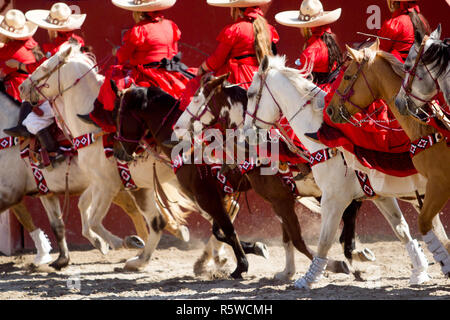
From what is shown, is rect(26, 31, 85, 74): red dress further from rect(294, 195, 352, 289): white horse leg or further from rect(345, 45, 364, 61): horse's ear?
rect(345, 45, 364, 61): horse's ear

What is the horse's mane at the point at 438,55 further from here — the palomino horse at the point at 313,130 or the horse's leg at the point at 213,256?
the horse's leg at the point at 213,256

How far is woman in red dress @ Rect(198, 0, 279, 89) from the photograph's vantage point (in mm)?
8531

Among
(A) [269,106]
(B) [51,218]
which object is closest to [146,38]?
(A) [269,106]

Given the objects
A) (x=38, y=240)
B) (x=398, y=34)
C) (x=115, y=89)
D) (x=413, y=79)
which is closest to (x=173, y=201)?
(x=115, y=89)

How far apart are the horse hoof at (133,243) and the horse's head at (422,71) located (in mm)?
4000

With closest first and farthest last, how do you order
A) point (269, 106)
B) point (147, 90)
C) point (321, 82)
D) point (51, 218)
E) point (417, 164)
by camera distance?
point (417, 164)
point (269, 106)
point (321, 82)
point (147, 90)
point (51, 218)

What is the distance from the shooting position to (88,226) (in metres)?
9.38

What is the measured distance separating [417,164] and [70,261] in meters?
5.42

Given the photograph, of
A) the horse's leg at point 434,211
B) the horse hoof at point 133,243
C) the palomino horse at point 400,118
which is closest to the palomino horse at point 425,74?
the palomino horse at point 400,118

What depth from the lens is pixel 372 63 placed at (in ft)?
22.7

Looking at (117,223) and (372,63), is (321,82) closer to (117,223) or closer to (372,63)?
(372,63)

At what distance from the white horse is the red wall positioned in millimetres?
1750

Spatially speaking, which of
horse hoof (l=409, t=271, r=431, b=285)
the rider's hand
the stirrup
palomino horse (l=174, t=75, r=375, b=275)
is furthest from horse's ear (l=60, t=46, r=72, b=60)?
horse hoof (l=409, t=271, r=431, b=285)

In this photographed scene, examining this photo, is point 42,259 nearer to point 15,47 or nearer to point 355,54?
point 15,47
